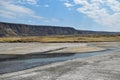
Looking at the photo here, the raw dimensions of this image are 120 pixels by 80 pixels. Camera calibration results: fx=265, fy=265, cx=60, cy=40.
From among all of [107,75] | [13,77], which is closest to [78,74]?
[107,75]

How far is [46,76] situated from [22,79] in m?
1.95

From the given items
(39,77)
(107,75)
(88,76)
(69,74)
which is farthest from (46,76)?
(107,75)

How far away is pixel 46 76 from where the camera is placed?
1964cm

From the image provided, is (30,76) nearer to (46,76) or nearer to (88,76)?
(46,76)

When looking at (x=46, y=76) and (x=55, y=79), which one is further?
(x=46, y=76)

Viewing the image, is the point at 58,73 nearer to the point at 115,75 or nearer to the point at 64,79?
the point at 64,79

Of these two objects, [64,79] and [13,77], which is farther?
[13,77]

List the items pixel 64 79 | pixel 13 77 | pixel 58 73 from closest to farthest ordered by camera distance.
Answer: pixel 64 79, pixel 13 77, pixel 58 73

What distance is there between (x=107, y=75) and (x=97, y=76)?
0.87 metres

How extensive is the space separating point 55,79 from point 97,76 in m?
3.12

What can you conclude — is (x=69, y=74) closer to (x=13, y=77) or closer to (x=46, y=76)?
(x=46, y=76)

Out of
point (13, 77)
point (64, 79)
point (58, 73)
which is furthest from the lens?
point (58, 73)

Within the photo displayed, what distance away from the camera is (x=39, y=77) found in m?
19.3

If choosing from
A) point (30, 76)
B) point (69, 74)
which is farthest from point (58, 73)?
point (30, 76)
